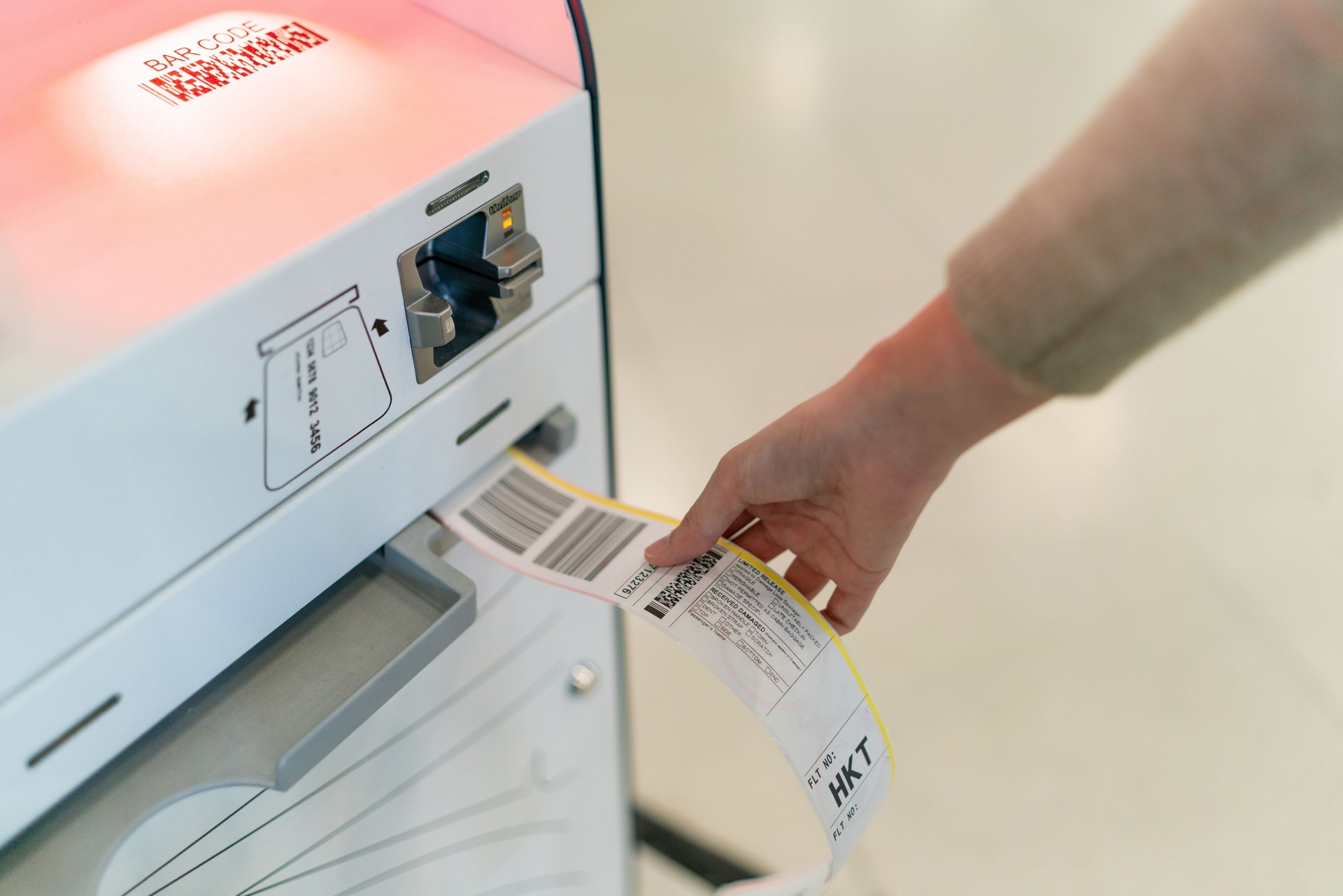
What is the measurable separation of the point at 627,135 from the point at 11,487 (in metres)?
1.84

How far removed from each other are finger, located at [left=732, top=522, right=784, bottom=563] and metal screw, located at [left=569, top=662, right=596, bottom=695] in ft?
0.92

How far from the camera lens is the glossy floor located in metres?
1.31

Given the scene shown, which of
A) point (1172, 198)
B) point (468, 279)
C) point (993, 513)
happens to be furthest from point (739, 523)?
point (993, 513)

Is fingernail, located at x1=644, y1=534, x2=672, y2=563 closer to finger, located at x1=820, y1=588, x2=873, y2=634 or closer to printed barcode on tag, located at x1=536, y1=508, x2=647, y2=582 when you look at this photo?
printed barcode on tag, located at x1=536, y1=508, x2=647, y2=582

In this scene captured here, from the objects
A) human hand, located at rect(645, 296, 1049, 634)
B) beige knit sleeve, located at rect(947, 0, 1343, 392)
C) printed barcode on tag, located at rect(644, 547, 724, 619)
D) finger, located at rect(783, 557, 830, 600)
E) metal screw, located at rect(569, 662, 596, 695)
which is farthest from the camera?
metal screw, located at rect(569, 662, 596, 695)

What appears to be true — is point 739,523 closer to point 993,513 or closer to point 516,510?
point 516,510

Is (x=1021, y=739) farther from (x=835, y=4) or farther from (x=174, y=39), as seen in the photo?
(x=835, y=4)

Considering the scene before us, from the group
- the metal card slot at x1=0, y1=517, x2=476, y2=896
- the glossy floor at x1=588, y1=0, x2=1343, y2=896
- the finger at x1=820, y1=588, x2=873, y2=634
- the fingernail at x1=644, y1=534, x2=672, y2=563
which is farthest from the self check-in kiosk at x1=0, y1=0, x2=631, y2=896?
the glossy floor at x1=588, y1=0, x2=1343, y2=896

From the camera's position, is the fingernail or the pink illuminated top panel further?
the fingernail

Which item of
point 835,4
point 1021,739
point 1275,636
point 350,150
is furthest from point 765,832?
point 835,4

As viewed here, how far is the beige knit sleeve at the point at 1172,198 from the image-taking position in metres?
0.44

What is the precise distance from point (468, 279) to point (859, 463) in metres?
0.30

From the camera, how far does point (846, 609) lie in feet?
2.44

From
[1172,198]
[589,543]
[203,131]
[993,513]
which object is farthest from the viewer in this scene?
[993,513]
